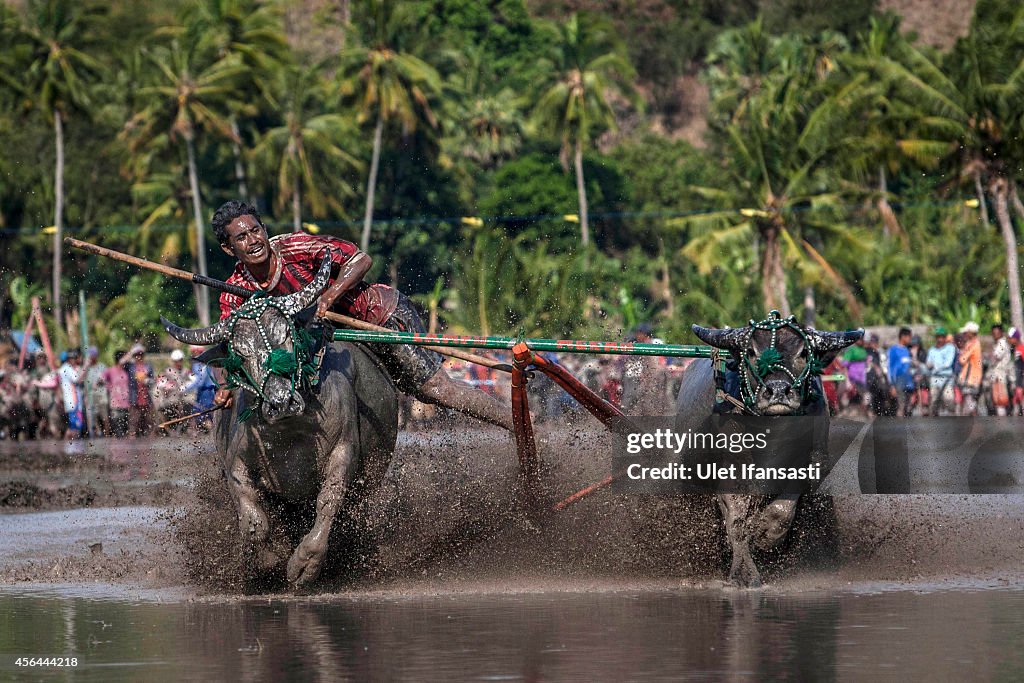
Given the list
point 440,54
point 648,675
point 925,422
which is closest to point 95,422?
point 925,422

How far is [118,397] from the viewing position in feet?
88.3

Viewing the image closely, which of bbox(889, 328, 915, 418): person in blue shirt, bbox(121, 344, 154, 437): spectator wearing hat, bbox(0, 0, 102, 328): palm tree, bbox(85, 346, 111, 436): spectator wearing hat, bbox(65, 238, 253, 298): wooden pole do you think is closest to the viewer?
bbox(65, 238, 253, 298): wooden pole

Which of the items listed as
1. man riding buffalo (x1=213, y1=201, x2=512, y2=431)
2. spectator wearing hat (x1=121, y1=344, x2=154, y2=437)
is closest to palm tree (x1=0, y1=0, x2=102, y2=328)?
spectator wearing hat (x1=121, y1=344, x2=154, y2=437)

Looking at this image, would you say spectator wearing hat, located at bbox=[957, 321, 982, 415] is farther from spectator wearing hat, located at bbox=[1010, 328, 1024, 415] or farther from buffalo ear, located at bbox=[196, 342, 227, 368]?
buffalo ear, located at bbox=[196, 342, 227, 368]

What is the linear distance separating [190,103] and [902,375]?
33932 millimetres

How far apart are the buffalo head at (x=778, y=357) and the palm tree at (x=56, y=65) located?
47359mm

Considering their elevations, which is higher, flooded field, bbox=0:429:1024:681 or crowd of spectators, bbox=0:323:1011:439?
crowd of spectators, bbox=0:323:1011:439

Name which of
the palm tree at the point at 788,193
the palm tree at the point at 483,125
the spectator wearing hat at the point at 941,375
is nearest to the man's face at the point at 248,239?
the spectator wearing hat at the point at 941,375

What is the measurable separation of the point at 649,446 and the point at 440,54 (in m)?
57.0

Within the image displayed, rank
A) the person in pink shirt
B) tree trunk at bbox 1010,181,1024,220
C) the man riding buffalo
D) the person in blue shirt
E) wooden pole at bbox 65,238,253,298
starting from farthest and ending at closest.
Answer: tree trunk at bbox 1010,181,1024,220 < the person in blue shirt < the person in pink shirt < the man riding buffalo < wooden pole at bbox 65,238,253,298

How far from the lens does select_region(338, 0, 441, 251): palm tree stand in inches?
2290

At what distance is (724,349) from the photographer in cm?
1012

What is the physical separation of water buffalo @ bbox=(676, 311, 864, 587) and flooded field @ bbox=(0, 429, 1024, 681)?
273mm

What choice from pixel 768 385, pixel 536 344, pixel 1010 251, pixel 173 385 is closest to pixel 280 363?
pixel 536 344
